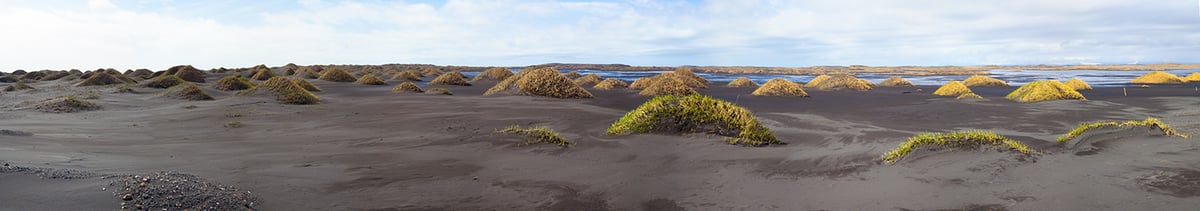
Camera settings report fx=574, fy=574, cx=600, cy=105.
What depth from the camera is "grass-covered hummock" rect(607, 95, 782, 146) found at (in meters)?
11.7

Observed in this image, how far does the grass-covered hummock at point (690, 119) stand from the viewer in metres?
11.7

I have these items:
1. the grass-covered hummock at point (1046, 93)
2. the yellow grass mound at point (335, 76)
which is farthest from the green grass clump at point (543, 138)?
the yellow grass mound at point (335, 76)

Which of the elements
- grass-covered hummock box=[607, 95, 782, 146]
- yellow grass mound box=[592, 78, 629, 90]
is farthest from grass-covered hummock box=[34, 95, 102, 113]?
yellow grass mound box=[592, 78, 629, 90]

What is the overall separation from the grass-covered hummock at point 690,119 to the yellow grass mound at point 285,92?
1407cm

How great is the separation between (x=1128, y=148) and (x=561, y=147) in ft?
30.9

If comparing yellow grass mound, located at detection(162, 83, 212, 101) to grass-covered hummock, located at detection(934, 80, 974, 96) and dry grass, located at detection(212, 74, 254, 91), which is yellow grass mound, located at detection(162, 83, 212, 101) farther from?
grass-covered hummock, located at detection(934, 80, 974, 96)

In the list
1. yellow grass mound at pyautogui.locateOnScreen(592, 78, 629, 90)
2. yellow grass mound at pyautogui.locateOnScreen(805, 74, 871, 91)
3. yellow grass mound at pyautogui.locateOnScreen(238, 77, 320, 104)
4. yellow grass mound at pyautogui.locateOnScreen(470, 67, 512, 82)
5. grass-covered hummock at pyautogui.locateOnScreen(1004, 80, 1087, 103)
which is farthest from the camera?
yellow grass mound at pyautogui.locateOnScreen(470, 67, 512, 82)

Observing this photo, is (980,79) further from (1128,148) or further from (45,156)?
(45,156)

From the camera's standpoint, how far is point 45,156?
27.0ft

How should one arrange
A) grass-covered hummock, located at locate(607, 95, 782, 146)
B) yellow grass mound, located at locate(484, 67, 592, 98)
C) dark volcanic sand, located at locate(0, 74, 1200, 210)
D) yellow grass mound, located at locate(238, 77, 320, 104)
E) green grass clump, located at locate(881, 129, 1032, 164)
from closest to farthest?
dark volcanic sand, located at locate(0, 74, 1200, 210), green grass clump, located at locate(881, 129, 1032, 164), grass-covered hummock, located at locate(607, 95, 782, 146), yellow grass mound, located at locate(238, 77, 320, 104), yellow grass mound, located at locate(484, 67, 592, 98)

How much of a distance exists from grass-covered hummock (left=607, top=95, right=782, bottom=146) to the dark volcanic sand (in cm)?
41

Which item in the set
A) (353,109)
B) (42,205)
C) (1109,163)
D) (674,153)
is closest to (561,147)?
(674,153)

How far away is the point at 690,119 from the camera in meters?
12.2

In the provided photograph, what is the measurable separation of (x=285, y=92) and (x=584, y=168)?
17663 millimetres
